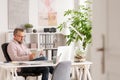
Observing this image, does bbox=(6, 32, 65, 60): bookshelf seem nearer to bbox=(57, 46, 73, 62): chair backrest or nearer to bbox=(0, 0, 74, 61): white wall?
bbox=(0, 0, 74, 61): white wall

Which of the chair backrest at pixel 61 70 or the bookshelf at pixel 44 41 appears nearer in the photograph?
the chair backrest at pixel 61 70

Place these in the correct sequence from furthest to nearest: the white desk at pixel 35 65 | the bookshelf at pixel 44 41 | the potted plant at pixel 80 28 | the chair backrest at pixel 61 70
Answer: the bookshelf at pixel 44 41, the potted plant at pixel 80 28, the white desk at pixel 35 65, the chair backrest at pixel 61 70

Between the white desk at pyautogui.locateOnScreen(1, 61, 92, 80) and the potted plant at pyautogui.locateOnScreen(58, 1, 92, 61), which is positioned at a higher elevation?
the potted plant at pyautogui.locateOnScreen(58, 1, 92, 61)

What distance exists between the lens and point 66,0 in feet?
23.1

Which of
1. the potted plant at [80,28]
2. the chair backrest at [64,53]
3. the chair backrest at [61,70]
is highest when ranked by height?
the potted plant at [80,28]

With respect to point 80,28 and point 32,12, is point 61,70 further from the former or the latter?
point 32,12

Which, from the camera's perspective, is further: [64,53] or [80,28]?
[80,28]

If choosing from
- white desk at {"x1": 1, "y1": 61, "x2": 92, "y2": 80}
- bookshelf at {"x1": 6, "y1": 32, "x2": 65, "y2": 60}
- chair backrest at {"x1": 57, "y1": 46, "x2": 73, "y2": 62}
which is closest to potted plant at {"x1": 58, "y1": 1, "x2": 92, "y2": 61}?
bookshelf at {"x1": 6, "y1": 32, "x2": 65, "y2": 60}

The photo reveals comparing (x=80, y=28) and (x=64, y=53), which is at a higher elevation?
(x=80, y=28)

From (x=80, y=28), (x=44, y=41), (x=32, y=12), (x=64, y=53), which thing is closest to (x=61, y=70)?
(x=64, y=53)

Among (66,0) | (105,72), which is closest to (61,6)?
(66,0)

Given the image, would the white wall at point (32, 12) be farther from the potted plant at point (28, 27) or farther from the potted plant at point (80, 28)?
the potted plant at point (80, 28)

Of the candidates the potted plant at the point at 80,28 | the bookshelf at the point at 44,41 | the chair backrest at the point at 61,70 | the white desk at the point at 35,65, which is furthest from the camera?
the bookshelf at the point at 44,41

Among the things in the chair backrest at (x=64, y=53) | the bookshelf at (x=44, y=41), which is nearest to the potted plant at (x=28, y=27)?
the bookshelf at (x=44, y=41)
